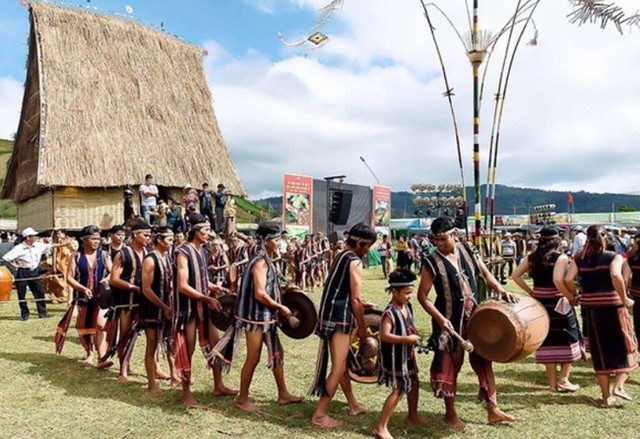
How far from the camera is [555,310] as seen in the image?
576cm

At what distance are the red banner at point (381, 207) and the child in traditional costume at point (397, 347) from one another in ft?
92.1

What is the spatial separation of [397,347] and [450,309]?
0.53 meters

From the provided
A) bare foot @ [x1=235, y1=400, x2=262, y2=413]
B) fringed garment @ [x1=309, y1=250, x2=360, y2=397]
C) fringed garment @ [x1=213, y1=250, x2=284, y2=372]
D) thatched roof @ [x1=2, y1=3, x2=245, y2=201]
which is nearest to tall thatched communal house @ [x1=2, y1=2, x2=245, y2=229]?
thatched roof @ [x1=2, y1=3, x2=245, y2=201]

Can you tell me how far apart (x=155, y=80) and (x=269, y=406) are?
17.6m

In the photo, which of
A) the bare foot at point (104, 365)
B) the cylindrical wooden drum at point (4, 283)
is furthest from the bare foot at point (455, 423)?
the cylindrical wooden drum at point (4, 283)

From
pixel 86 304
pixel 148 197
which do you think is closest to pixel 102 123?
pixel 148 197

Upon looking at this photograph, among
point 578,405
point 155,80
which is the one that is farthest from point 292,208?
point 578,405

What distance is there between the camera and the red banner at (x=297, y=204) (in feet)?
84.9

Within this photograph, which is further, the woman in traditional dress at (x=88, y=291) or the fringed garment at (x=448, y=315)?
the woman in traditional dress at (x=88, y=291)

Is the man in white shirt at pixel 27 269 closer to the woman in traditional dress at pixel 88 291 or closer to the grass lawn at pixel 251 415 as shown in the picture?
the woman in traditional dress at pixel 88 291

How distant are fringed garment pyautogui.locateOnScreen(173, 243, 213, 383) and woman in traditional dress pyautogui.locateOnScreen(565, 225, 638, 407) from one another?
3600mm

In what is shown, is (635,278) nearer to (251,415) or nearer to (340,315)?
A: (340,315)

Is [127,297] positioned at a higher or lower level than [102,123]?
lower

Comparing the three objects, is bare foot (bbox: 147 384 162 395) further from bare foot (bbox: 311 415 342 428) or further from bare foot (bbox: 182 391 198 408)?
bare foot (bbox: 311 415 342 428)
